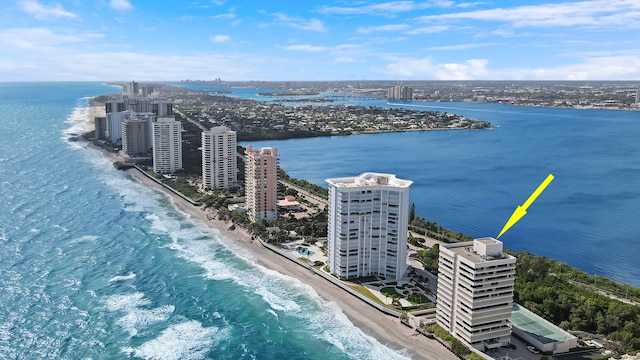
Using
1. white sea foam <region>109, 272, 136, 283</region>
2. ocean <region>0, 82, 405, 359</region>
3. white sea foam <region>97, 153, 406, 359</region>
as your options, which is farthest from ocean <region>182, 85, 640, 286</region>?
white sea foam <region>109, 272, 136, 283</region>

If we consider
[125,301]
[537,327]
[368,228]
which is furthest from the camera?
[368,228]

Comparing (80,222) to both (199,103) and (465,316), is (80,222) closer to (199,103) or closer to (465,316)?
(465,316)

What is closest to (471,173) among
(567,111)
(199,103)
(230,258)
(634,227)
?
(634,227)

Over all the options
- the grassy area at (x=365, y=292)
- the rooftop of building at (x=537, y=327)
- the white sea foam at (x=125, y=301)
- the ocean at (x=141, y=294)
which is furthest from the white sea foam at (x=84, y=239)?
the rooftop of building at (x=537, y=327)

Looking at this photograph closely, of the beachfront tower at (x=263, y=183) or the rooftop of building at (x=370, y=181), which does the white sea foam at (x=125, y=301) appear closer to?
the rooftop of building at (x=370, y=181)

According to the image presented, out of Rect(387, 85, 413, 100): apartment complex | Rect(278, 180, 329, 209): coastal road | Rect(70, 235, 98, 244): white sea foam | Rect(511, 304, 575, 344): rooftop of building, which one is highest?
Rect(387, 85, 413, 100): apartment complex

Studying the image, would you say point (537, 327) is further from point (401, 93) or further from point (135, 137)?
point (401, 93)

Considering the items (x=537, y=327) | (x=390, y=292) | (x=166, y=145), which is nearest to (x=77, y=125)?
(x=166, y=145)

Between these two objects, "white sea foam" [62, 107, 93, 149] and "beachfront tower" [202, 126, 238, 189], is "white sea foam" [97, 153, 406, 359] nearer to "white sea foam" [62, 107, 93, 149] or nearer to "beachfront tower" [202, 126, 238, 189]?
"beachfront tower" [202, 126, 238, 189]
